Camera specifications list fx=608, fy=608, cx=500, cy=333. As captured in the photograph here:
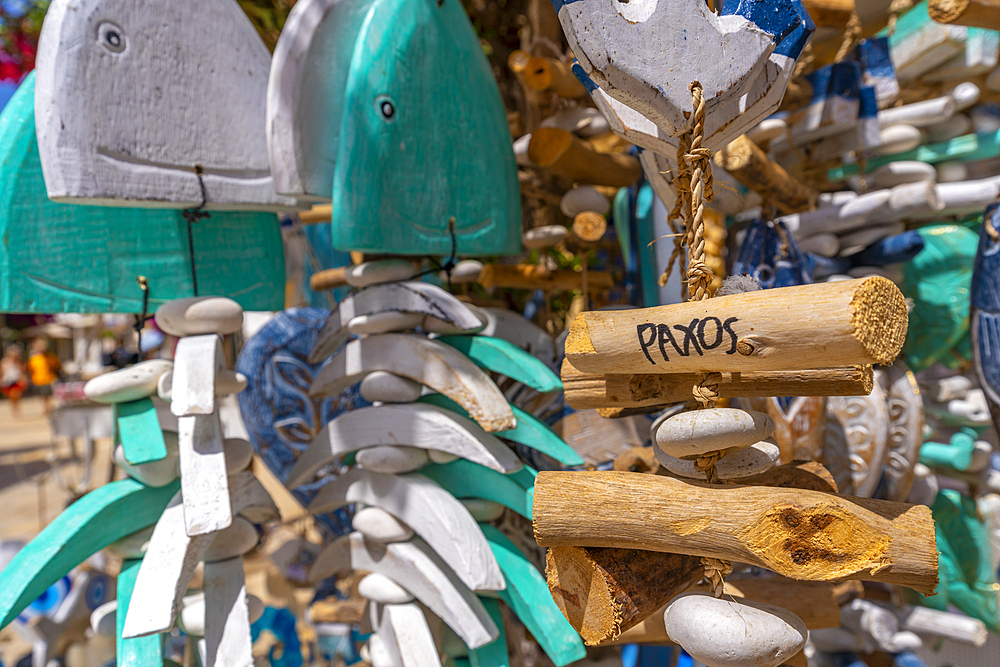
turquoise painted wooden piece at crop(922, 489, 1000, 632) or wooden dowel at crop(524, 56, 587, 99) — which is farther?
turquoise painted wooden piece at crop(922, 489, 1000, 632)

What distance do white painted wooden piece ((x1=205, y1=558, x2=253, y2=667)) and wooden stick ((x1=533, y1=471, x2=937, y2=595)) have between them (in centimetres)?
56

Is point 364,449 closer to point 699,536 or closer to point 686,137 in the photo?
point 699,536

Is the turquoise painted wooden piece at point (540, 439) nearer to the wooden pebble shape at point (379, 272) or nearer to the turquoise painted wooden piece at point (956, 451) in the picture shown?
the wooden pebble shape at point (379, 272)

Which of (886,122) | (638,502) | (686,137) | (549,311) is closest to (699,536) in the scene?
(638,502)

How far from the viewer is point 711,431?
0.71m

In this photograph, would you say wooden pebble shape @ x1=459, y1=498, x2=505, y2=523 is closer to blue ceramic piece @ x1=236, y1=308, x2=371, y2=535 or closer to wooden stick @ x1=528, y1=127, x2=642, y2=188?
blue ceramic piece @ x1=236, y1=308, x2=371, y2=535

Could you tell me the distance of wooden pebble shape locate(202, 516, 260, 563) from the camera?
1062 mm

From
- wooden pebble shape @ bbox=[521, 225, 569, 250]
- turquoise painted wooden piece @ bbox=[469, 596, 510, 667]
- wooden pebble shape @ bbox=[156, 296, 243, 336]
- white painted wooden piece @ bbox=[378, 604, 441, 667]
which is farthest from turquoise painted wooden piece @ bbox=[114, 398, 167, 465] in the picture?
wooden pebble shape @ bbox=[521, 225, 569, 250]

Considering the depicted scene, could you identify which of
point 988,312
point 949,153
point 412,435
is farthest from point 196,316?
point 949,153

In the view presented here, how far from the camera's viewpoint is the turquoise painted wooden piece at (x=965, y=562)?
61.3 inches

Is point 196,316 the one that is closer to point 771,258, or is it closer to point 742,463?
point 742,463

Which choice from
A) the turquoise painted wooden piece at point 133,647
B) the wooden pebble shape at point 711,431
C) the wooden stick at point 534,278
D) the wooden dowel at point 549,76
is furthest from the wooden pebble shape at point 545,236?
the turquoise painted wooden piece at point 133,647

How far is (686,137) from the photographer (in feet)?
2.48

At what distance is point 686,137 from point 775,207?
2.08 ft
